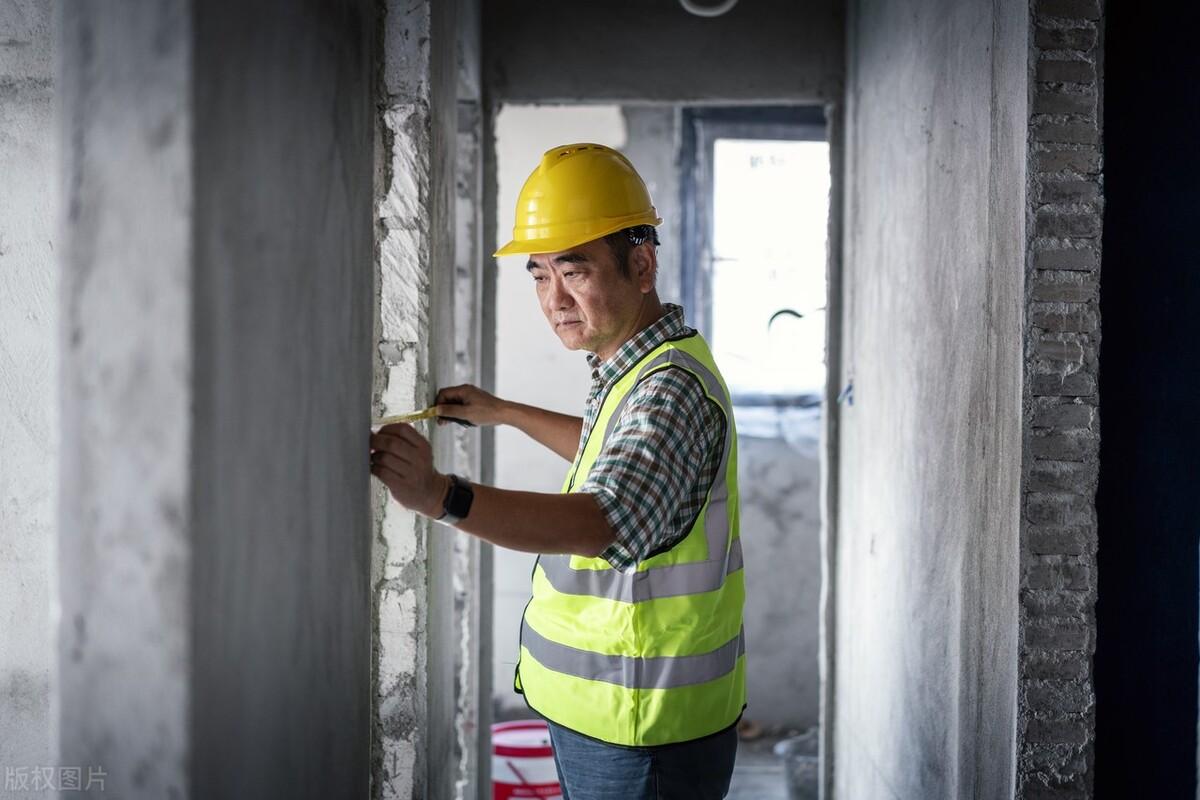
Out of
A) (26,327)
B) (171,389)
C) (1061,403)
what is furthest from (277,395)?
(1061,403)

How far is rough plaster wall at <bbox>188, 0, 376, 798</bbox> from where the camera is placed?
99cm

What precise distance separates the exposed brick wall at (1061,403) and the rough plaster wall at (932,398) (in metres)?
0.03

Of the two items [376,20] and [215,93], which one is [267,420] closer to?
[215,93]

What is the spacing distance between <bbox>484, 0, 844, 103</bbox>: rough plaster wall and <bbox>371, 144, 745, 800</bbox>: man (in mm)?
1494

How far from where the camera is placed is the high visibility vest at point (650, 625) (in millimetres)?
1719

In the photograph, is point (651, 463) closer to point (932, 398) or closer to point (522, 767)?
point (932, 398)

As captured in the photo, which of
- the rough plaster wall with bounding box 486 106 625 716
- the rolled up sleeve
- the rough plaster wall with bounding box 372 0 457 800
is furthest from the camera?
the rough plaster wall with bounding box 486 106 625 716

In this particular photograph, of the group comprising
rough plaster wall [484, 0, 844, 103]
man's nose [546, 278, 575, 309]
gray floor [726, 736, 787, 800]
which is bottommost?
gray floor [726, 736, 787, 800]

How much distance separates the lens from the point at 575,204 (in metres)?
1.88

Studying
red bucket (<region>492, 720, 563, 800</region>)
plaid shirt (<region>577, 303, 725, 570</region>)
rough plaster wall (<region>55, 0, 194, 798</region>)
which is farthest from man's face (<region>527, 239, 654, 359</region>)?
red bucket (<region>492, 720, 563, 800</region>)

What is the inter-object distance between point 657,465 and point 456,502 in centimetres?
32

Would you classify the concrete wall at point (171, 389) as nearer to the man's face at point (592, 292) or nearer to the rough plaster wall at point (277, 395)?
the rough plaster wall at point (277, 395)

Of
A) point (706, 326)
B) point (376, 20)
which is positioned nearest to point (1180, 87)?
point (376, 20)

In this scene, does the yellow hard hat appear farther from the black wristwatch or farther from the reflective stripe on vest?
the reflective stripe on vest
